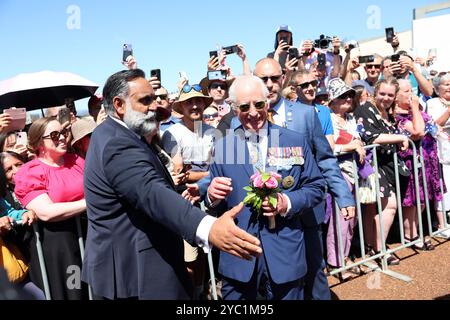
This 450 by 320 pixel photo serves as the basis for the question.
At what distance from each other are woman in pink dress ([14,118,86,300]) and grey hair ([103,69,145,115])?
93 cm

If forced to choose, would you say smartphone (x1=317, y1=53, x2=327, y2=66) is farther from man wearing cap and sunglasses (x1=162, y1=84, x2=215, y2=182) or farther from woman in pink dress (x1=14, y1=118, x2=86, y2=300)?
woman in pink dress (x1=14, y1=118, x2=86, y2=300)

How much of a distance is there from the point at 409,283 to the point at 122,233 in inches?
134

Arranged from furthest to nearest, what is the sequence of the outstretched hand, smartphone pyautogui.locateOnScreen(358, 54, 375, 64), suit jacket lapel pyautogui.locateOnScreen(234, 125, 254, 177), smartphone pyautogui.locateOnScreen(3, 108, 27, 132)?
smartphone pyautogui.locateOnScreen(358, 54, 375, 64), smartphone pyautogui.locateOnScreen(3, 108, 27, 132), suit jacket lapel pyautogui.locateOnScreen(234, 125, 254, 177), the outstretched hand

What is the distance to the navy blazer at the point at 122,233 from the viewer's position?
6.69 ft

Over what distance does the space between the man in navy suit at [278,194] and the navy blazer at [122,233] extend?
0.52 meters

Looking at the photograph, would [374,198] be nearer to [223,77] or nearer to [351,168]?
[351,168]

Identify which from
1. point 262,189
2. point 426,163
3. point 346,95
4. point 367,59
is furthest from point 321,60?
point 262,189

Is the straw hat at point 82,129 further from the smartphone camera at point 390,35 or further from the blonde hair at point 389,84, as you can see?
the smartphone camera at point 390,35

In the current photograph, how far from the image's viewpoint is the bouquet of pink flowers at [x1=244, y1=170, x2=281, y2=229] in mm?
2457

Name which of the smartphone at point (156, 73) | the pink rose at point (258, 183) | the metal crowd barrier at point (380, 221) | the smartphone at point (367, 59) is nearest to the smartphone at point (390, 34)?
the smartphone at point (367, 59)

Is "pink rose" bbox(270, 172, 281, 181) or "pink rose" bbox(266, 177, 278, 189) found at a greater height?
"pink rose" bbox(270, 172, 281, 181)

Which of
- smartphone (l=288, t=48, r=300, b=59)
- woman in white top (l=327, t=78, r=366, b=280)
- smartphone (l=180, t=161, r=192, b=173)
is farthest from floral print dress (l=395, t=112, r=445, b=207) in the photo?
smartphone (l=180, t=161, r=192, b=173)

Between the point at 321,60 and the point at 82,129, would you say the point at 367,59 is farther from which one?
the point at 82,129

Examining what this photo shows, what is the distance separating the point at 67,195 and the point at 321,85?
14.9 feet
